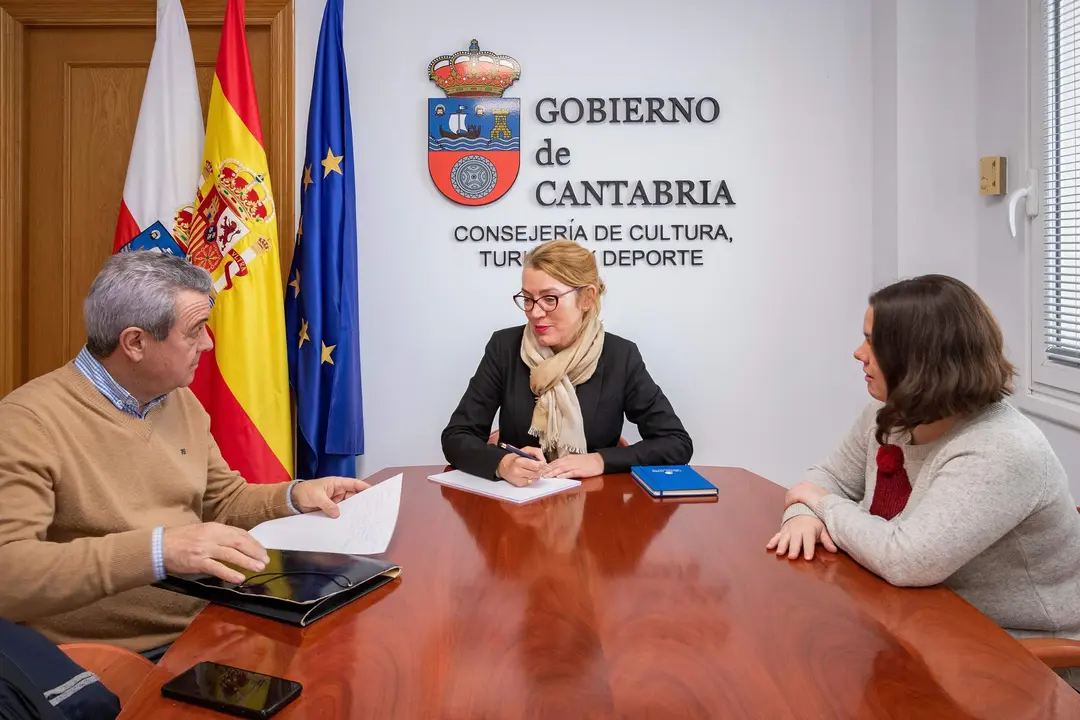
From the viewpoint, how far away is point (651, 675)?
1079 millimetres

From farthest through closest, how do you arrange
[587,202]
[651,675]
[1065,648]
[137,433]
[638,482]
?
1. [587,202]
2. [638,482]
3. [137,433]
4. [1065,648]
5. [651,675]

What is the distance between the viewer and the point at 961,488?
1.45 m

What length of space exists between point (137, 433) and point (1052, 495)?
175 centimetres

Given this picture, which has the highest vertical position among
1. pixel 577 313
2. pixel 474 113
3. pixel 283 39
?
pixel 283 39

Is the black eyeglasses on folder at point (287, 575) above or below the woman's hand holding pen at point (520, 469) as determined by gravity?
below

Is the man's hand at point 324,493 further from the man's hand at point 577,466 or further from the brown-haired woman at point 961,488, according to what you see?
the brown-haired woman at point 961,488

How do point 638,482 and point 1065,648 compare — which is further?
point 638,482

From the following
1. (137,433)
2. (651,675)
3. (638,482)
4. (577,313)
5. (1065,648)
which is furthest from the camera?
(577,313)

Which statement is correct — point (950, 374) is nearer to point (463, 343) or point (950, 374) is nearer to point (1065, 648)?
point (1065, 648)

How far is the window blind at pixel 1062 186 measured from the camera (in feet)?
8.93

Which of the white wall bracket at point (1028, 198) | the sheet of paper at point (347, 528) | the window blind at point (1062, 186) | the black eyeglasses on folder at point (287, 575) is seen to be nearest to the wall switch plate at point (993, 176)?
the white wall bracket at point (1028, 198)

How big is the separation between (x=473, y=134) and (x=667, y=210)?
Result: 0.87m

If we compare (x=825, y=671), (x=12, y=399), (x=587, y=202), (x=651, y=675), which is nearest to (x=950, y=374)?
(x=825, y=671)

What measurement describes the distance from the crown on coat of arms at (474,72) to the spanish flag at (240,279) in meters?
0.76
